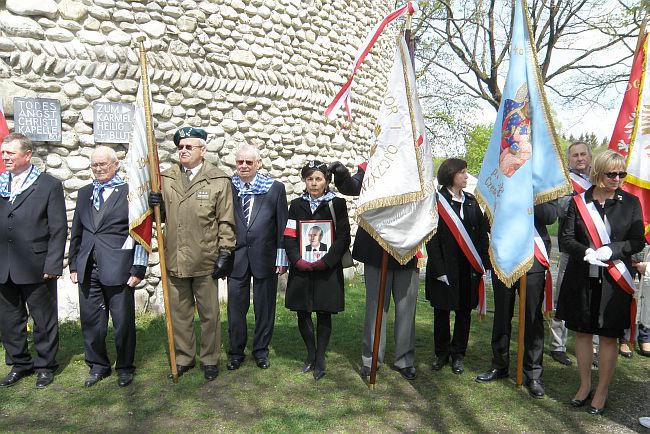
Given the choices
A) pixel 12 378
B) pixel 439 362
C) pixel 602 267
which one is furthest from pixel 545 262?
pixel 12 378

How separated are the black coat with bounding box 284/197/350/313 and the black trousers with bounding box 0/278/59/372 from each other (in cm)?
202

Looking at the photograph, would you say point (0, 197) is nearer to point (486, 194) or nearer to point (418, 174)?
point (418, 174)

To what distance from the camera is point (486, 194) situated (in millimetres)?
4441

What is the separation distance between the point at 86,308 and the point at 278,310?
120 inches

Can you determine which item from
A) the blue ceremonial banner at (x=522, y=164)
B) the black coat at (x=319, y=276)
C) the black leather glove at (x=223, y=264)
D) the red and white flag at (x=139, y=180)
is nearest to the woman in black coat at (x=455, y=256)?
the blue ceremonial banner at (x=522, y=164)

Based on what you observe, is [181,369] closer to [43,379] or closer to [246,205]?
[43,379]

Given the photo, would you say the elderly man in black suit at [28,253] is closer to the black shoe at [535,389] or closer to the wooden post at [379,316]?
the wooden post at [379,316]

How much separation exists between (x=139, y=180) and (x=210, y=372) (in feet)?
5.74

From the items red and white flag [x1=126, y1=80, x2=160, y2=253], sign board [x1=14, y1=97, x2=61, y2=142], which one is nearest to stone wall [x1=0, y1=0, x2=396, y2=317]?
sign board [x1=14, y1=97, x2=61, y2=142]

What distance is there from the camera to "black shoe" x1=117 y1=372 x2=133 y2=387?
14.6ft

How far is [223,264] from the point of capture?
4.50 meters

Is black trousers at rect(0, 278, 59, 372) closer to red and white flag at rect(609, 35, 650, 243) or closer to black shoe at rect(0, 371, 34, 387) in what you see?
black shoe at rect(0, 371, 34, 387)

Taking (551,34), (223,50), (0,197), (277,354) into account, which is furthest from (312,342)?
(551,34)

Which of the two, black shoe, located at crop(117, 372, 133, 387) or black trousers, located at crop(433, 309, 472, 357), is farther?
black trousers, located at crop(433, 309, 472, 357)
